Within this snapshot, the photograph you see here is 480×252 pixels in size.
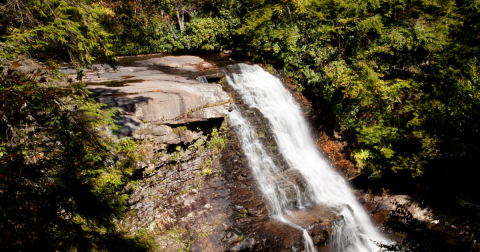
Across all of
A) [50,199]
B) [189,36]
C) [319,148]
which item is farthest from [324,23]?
[50,199]

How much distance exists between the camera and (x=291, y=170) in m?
8.23

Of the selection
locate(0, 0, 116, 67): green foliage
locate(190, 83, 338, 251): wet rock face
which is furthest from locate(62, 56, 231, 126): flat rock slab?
locate(190, 83, 338, 251): wet rock face

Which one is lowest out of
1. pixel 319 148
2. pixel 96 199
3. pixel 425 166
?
pixel 319 148

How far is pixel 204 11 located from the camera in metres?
15.5

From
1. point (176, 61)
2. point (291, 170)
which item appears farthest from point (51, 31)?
point (291, 170)

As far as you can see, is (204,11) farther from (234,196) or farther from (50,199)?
(50,199)

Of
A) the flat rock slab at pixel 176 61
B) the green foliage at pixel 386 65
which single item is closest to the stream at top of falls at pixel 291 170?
the green foliage at pixel 386 65

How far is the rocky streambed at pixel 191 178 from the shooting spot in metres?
5.66

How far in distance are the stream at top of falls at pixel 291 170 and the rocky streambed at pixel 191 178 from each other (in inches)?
11.3

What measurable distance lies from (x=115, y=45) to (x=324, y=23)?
497 inches

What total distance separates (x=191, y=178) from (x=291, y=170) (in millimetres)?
3808

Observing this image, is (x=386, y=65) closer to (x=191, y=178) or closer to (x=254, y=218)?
(x=254, y=218)

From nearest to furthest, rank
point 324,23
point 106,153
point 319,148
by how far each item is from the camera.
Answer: point 106,153, point 319,148, point 324,23

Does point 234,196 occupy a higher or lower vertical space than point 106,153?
lower
